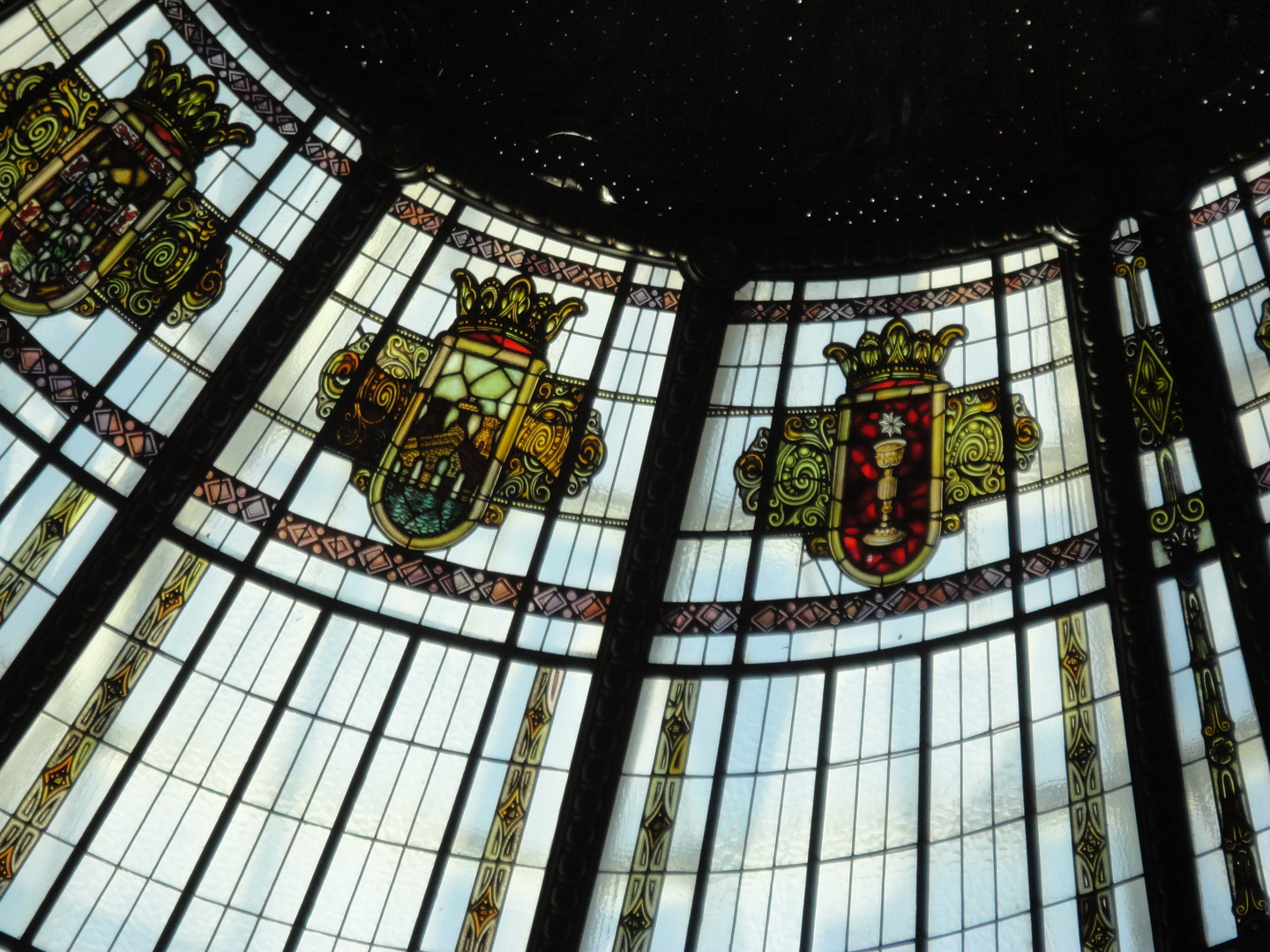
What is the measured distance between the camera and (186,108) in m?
13.9

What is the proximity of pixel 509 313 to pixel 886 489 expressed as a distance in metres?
3.73

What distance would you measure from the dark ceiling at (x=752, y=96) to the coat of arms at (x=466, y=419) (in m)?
1.17

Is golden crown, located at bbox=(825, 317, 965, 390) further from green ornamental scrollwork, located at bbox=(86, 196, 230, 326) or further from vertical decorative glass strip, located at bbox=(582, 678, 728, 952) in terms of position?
green ornamental scrollwork, located at bbox=(86, 196, 230, 326)

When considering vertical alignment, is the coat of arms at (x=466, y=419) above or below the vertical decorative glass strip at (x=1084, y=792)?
above

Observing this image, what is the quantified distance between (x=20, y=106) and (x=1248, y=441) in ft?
33.9

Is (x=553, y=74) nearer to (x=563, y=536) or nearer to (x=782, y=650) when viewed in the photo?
(x=563, y=536)

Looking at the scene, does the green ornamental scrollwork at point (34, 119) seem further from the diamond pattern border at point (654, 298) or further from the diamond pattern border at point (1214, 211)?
the diamond pattern border at point (1214, 211)

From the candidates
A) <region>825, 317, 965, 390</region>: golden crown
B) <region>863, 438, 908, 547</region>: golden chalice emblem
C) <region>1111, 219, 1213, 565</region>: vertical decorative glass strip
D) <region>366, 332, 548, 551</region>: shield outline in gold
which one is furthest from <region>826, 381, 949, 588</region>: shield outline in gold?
<region>366, 332, 548, 551</region>: shield outline in gold

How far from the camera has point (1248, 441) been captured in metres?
12.7

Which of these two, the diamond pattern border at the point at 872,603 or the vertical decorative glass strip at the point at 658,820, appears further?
the diamond pattern border at the point at 872,603

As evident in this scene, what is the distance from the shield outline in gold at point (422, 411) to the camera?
45.5 ft

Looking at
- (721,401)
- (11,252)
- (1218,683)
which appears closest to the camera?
(1218,683)

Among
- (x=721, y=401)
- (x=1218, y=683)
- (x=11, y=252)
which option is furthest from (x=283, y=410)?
(x=1218, y=683)

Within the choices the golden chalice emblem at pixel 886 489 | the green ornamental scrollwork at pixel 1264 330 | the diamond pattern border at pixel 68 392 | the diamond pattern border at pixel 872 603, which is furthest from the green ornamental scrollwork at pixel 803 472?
the diamond pattern border at pixel 68 392
